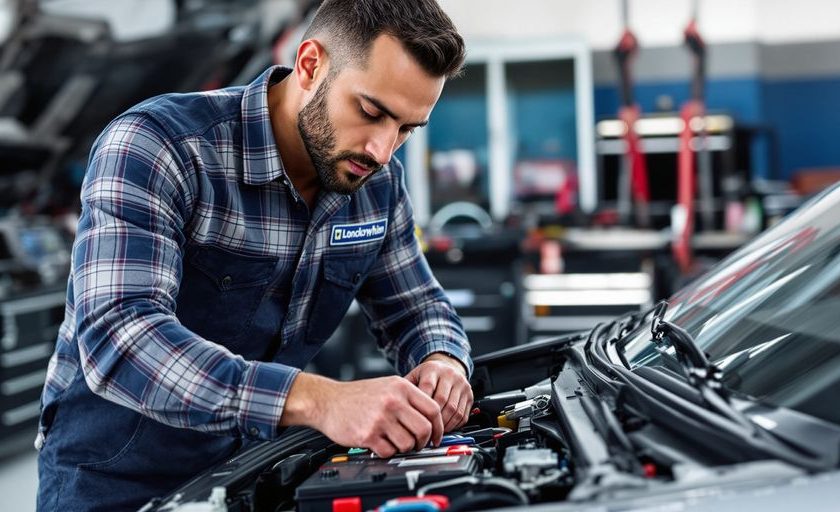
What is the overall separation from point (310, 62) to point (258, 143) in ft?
0.47

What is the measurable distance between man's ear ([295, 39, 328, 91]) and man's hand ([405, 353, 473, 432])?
1.42 ft

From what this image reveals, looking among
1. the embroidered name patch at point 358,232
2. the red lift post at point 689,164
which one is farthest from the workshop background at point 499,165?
the embroidered name patch at point 358,232

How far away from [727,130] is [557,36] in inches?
70.2

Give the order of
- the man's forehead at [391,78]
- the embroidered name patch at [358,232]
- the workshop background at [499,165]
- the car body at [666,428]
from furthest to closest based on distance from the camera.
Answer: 1. the workshop background at [499,165]
2. the embroidered name patch at [358,232]
3. the man's forehead at [391,78]
4. the car body at [666,428]

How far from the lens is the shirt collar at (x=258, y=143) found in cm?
134

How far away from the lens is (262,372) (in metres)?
1.07

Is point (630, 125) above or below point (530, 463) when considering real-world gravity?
above

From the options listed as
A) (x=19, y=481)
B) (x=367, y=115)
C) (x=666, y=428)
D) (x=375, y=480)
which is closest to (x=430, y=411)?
(x=375, y=480)

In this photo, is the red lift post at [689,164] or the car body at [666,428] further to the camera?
the red lift post at [689,164]

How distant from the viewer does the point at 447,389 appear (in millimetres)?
1257

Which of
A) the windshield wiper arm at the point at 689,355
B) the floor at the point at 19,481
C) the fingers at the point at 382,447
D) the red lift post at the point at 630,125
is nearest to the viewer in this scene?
the windshield wiper arm at the point at 689,355

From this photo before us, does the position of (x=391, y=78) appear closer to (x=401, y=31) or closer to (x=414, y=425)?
(x=401, y=31)

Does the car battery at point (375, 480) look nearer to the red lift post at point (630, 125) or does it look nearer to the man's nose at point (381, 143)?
the man's nose at point (381, 143)

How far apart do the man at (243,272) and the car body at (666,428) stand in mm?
81
